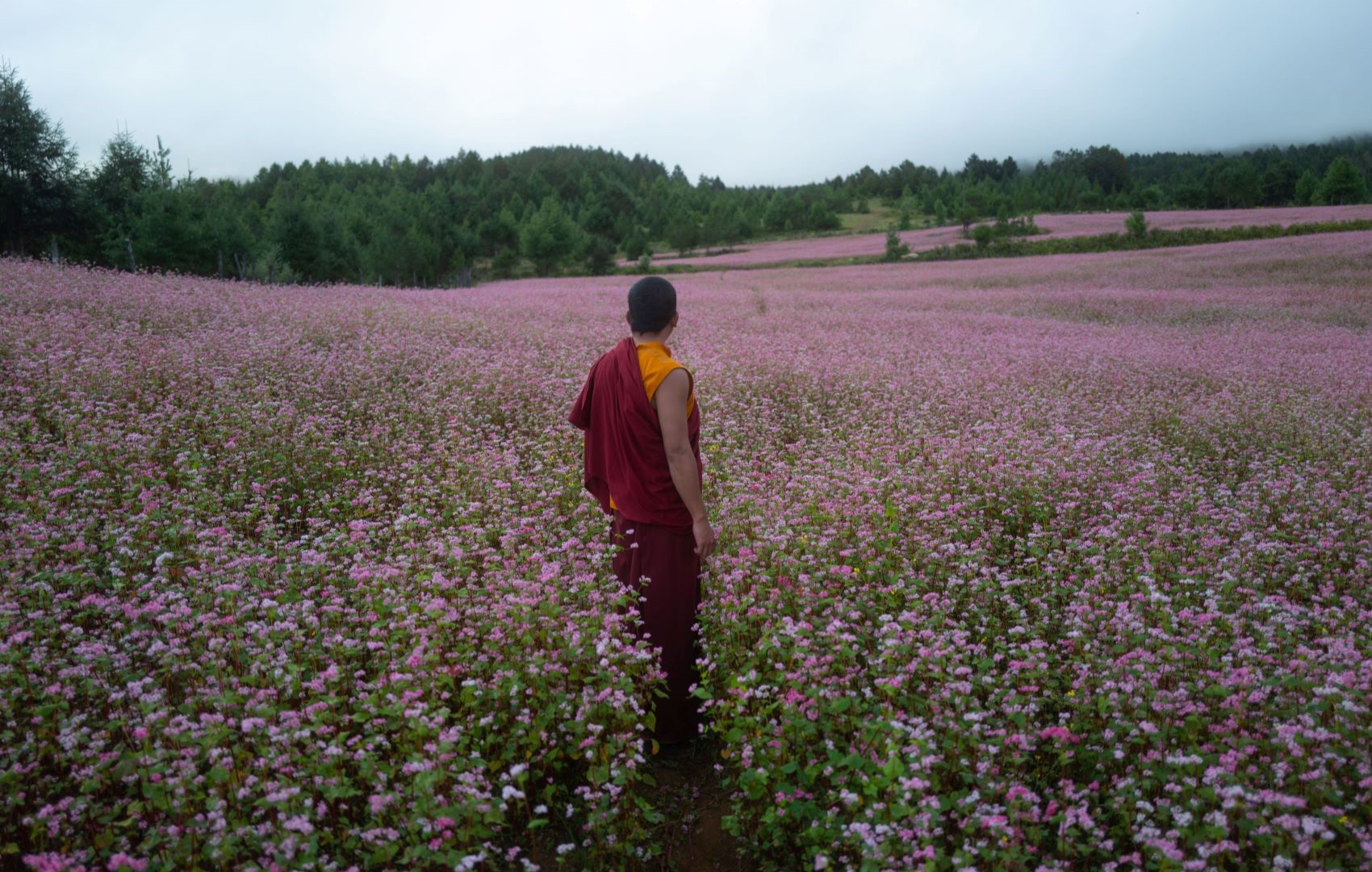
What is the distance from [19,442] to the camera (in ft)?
20.5

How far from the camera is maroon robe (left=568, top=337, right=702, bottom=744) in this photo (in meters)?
4.53

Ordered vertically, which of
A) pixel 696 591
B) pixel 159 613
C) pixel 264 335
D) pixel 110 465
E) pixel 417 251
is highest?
pixel 417 251

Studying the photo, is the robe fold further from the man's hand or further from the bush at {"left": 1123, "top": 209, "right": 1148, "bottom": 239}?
the bush at {"left": 1123, "top": 209, "right": 1148, "bottom": 239}

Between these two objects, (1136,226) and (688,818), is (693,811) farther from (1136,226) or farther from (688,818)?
(1136,226)

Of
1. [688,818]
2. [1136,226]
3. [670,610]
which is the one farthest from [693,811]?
[1136,226]

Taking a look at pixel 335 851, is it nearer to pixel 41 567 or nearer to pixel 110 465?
pixel 41 567

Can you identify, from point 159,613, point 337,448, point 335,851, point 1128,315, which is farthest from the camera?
point 1128,315

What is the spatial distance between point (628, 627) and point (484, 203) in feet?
271

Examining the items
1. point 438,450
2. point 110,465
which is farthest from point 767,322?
point 110,465

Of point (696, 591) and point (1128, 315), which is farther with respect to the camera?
point (1128, 315)

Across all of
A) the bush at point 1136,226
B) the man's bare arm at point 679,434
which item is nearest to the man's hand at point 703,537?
the man's bare arm at point 679,434

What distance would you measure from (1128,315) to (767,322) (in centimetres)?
1019

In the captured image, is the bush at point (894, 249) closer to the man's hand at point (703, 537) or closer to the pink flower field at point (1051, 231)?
the pink flower field at point (1051, 231)

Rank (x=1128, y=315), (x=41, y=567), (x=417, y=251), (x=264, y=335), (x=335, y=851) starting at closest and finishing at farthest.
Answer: (x=335, y=851), (x=41, y=567), (x=264, y=335), (x=1128, y=315), (x=417, y=251)
